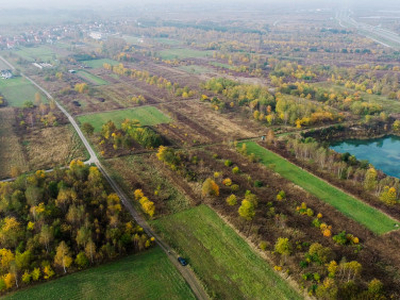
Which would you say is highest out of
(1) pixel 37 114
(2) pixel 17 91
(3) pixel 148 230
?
(2) pixel 17 91

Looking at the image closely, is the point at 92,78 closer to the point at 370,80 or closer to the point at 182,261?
the point at 370,80

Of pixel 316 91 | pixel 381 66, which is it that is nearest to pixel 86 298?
pixel 316 91

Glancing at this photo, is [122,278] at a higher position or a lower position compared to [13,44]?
lower

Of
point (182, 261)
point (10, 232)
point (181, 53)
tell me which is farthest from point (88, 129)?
point (181, 53)

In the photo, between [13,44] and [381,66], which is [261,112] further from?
[13,44]

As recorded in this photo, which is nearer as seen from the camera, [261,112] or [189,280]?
[189,280]

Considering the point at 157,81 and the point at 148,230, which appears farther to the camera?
the point at 157,81
